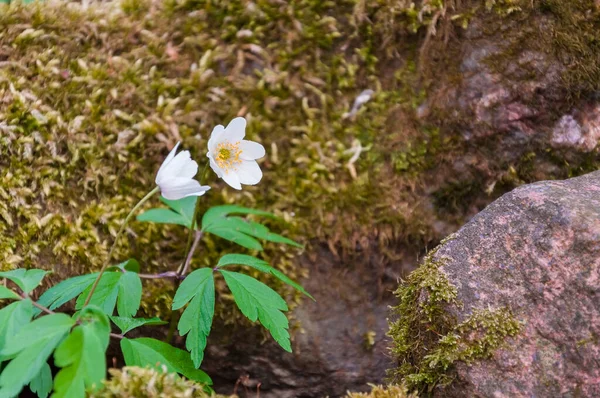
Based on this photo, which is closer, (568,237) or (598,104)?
(568,237)

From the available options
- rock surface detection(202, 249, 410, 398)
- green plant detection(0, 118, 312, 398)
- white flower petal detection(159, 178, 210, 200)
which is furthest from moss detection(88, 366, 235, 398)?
rock surface detection(202, 249, 410, 398)

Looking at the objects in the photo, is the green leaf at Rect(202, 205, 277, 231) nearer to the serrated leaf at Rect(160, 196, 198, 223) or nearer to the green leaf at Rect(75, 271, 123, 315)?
the serrated leaf at Rect(160, 196, 198, 223)

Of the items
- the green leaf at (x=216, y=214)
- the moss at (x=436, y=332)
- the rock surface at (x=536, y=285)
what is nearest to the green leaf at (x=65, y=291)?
the green leaf at (x=216, y=214)

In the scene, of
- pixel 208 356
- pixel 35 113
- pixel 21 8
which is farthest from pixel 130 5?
pixel 208 356

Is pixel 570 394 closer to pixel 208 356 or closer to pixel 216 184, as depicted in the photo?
pixel 208 356

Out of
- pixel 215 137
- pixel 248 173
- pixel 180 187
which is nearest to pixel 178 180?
pixel 180 187

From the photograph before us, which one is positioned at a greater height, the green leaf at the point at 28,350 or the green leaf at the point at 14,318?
the green leaf at the point at 28,350

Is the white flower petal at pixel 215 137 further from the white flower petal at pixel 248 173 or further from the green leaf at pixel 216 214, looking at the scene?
the green leaf at pixel 216 214
